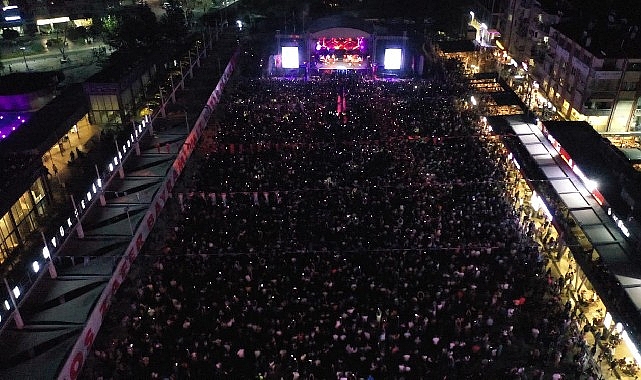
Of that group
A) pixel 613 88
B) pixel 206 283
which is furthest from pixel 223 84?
pixel 613 88

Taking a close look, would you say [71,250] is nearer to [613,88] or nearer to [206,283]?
[206,283]

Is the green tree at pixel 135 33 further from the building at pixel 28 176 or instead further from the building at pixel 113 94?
the building at pixel 28 176

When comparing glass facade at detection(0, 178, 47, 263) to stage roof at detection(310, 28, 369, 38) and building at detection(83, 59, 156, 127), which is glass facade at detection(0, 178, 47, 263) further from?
stage roof at detection(310, 28, 369, 38)

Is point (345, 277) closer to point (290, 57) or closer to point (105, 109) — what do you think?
point (105, 109)

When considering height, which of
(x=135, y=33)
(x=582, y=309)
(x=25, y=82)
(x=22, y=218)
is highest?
(x=135, y=33)

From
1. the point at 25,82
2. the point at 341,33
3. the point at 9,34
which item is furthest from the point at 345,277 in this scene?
the point at 9,34

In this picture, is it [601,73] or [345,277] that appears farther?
[601,73]
